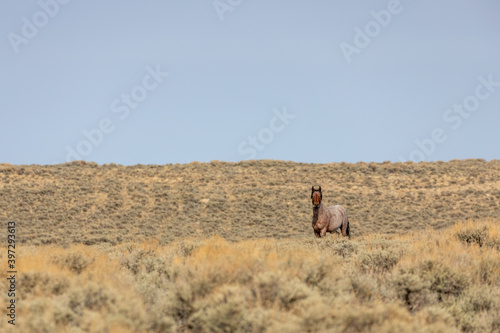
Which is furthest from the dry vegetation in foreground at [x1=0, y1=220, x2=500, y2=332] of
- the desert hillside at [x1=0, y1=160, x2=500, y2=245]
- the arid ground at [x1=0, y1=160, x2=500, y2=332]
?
the desert hillside at [x1=0, y1=160, x2=500, y2=245]

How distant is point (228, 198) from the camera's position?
4284cm

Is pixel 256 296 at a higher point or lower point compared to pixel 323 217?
lower

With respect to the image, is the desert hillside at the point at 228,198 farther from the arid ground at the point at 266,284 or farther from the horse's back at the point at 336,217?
the horse's back at the point at 336,217

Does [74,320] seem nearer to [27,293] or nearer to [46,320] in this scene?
[46,320]

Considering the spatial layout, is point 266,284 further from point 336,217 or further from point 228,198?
point 228,198

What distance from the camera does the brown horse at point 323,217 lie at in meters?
17.3

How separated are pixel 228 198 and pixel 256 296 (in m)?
35.9

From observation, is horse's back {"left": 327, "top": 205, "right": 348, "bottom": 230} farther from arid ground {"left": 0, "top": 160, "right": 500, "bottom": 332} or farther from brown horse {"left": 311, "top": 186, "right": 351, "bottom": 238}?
arid ground {"left": 0, "top": 160, "right": 500, "bottom": 332}

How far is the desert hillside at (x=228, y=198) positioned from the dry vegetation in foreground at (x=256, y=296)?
21.7 metres

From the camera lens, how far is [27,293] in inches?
295

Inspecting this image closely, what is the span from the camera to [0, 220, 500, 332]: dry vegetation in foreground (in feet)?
20.7

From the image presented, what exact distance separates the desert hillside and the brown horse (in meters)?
12.2

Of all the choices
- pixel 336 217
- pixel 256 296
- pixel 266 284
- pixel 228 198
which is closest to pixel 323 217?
pixel 336 217

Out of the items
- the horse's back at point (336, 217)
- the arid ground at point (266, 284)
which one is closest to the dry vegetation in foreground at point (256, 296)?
the arid ground at point (266, 284)
